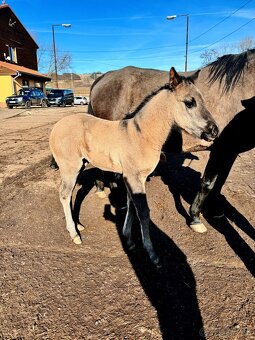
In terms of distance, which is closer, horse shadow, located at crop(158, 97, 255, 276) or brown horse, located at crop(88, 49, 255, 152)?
horse shadow, located at crop(158, 97, 255, 276)

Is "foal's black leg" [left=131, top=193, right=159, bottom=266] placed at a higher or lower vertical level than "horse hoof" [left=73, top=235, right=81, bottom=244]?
higher

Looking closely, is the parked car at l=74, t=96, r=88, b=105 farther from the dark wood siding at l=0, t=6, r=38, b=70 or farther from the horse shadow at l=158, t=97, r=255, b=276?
the horse shadow at l=158, t=97, r=255, b=276

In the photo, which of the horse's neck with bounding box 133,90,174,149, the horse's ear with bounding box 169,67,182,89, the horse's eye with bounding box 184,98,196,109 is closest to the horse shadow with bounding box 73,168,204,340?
the horse's neck with bounding box 133,90,174,149

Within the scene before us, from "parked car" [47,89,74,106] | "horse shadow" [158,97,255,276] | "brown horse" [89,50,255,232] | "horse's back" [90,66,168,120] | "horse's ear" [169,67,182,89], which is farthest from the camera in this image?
"parked car" [47,89,74,106]

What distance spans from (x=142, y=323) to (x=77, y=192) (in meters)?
3.18

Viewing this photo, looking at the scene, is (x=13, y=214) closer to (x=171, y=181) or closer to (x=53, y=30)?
(x=171, y=181)

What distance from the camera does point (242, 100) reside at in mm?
3406

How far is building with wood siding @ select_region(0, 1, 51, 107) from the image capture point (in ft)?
103

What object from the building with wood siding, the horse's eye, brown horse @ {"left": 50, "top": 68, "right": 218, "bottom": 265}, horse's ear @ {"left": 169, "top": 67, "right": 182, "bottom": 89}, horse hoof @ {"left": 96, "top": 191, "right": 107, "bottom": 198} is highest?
the building with wood siding

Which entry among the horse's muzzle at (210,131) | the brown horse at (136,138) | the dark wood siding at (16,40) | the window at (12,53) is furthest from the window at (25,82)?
the horse's muzzle at (210,131)

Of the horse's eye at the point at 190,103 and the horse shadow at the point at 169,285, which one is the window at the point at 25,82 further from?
the horse's eye at the point at 190,103

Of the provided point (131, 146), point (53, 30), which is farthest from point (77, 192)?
point (53, 30)

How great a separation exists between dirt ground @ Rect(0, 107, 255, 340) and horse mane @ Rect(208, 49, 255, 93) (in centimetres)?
201

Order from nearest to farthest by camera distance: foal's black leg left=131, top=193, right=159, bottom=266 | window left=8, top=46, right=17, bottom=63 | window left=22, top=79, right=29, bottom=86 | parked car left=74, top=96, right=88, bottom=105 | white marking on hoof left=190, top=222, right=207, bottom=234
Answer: foal's black leg left=131, top=193, right=159, bottom=266 < white marking on hoof left=190, top=222, right=207, bottom=234 < window left=22, top=79, right=29, bottom=86 < window left=8, top=46, right=17, bottom=63 < parked car left=74, top=96, right=88, bottom=105
